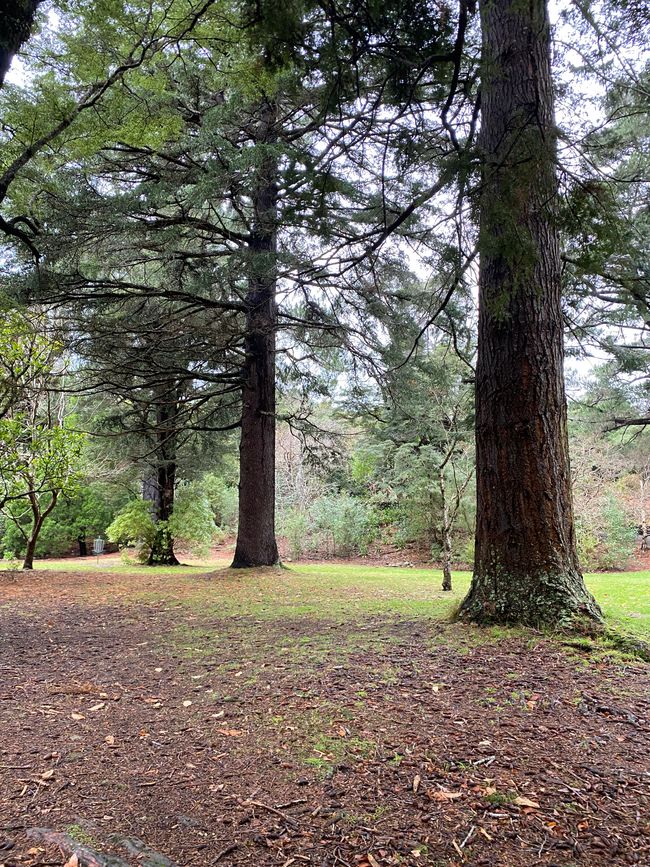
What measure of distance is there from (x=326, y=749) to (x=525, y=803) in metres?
0.78

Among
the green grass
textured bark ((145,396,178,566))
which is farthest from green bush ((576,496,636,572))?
textured bark ((145,396,178,566))

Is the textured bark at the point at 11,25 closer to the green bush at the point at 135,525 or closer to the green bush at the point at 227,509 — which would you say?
the green bush at the point at 135,525

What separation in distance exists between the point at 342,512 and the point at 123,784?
1622 centimetres

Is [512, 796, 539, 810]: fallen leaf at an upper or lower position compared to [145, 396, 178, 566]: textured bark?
lower

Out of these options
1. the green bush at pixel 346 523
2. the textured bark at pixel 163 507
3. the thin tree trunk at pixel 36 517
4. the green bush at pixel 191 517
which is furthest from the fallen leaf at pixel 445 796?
the green bush at pixel 346 523

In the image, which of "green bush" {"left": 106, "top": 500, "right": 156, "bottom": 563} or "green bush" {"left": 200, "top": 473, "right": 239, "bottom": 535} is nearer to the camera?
"green bush" {"left": 106, "top": 500, "right": 156, "bottom": 563}

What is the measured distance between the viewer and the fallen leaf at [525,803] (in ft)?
5.55

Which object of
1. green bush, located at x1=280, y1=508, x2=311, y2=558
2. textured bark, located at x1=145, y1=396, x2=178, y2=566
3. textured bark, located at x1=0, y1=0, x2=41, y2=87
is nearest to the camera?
textured bark, located at x1=0, y1=0, x2=41, y2=87

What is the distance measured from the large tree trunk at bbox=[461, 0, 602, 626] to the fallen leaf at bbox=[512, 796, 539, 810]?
189cm

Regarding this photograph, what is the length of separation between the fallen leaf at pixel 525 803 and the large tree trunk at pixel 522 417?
1.89 meters

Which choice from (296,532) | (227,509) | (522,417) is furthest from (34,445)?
(227,509)

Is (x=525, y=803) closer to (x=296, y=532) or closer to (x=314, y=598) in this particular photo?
(x=314, y=598)

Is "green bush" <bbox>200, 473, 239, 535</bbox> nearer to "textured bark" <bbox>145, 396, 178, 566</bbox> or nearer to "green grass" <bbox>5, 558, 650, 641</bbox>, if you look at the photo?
"textured bark" <bbox>145, 396, 178, 566</bbox>

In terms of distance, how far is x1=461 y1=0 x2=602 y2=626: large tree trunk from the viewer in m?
3.55
